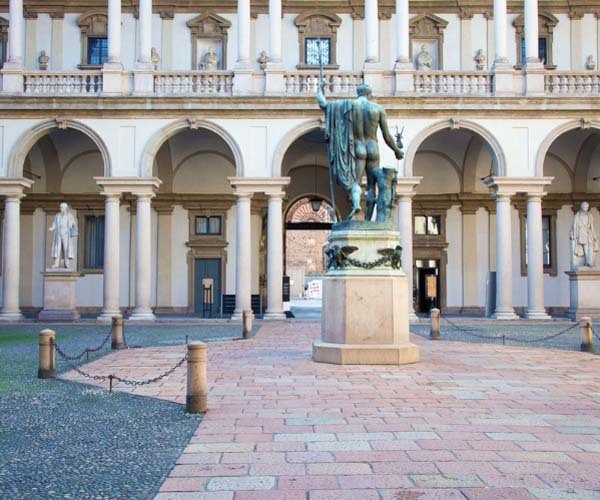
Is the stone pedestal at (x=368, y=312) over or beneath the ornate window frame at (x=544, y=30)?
beneath

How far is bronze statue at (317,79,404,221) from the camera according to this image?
443 inches

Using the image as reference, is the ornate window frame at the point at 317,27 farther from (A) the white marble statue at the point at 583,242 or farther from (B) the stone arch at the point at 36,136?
(A) the white marble statue at the point at 583,242

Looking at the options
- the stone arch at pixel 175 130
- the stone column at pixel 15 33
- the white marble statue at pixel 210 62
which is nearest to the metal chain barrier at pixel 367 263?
the stone arch at pixel 175 130

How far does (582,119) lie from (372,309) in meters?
15.7

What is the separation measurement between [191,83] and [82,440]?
60.3ft

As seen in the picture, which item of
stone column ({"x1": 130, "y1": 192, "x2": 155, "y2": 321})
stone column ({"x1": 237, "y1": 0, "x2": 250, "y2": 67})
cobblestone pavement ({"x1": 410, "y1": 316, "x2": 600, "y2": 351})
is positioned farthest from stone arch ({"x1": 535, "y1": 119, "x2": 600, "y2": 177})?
stone column ({"x1": 130, "y1": 192, "x2": 155, "y2": 321})

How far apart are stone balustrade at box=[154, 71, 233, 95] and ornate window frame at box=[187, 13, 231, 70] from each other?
4142 millimetres

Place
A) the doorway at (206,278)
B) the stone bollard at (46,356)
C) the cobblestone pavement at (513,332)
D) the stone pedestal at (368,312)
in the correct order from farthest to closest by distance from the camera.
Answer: the doorway at (206,278) → the cobblestone pavement at (513,332) → the stone pedestal at (368,312) → the stone bollard at (46,356)

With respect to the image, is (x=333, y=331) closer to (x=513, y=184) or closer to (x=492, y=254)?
(x=513, y=184)

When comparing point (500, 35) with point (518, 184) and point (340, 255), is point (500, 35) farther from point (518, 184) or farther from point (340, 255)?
point (340, 255)

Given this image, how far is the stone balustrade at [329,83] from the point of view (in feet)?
75.3

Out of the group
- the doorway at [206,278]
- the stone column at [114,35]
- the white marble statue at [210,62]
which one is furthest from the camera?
the doorway at [206,278]

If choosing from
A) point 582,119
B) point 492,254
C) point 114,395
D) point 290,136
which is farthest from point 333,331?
point 492,254

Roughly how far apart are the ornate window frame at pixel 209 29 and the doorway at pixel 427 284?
1143 cm
